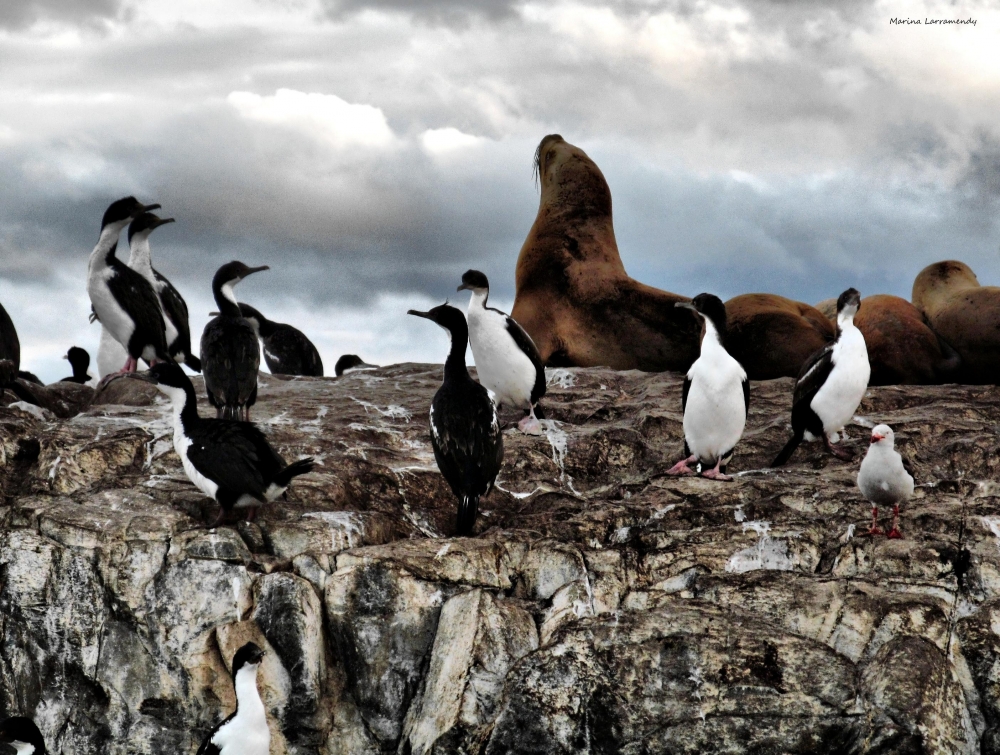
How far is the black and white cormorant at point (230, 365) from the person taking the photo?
921cm

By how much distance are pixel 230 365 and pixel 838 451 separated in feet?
16.5

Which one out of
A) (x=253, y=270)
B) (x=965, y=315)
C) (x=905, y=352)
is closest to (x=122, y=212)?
(x=253, y=270)

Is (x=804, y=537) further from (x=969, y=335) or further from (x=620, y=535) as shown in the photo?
(x=969, y=335)

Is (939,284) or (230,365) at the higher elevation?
(939,284)

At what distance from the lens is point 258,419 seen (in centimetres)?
998

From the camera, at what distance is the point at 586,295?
15672 millimetres

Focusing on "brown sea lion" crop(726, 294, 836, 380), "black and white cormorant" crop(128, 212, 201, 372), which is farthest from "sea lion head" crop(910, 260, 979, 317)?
"black and white cormorant" crop(128, 212, 201, 372)

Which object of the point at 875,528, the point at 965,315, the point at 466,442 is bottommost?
the point at 875,528

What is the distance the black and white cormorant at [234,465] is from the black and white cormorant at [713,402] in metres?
3.12

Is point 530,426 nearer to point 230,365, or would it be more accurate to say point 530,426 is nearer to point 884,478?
point 230,365

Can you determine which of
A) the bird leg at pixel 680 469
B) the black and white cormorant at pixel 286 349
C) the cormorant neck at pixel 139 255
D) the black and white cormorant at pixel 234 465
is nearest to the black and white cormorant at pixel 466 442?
the black and white cormorant at pixel 234 465

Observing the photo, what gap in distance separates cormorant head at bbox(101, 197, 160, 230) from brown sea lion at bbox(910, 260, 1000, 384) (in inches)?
394

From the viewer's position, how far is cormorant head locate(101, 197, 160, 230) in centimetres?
1217

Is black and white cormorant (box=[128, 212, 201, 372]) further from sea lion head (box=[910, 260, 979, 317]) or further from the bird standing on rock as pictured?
sea lion head (box=[910, 260, 979, 317])
